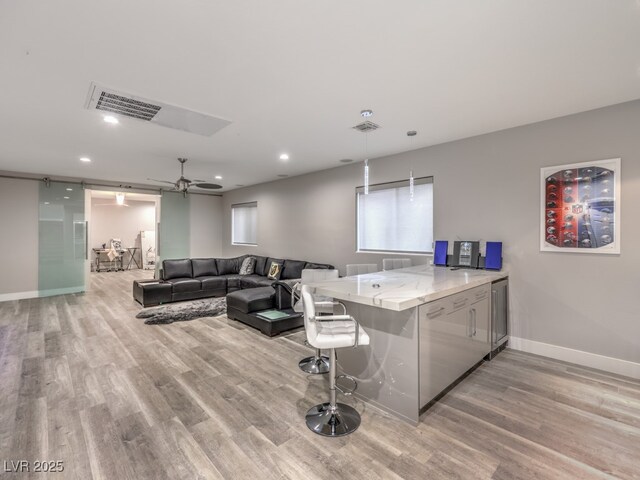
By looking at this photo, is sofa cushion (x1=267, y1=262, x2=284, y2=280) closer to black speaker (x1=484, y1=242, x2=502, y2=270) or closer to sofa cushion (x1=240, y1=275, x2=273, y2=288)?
sofa cushion (x1=240, y1=275, x2=273, y2=288)

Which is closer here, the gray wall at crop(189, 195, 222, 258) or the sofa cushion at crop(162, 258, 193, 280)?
the sofa cushion at crop(162, 258, 193, 280)

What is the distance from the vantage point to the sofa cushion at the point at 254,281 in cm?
619

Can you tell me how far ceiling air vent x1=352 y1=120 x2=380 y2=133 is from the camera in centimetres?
361

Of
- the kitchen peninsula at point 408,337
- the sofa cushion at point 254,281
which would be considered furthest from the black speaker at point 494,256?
the sofa cushion at point 254,281

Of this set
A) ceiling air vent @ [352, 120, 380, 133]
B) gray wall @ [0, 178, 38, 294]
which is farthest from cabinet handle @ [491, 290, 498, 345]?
gray wall @ [0, 178, 38, 294]

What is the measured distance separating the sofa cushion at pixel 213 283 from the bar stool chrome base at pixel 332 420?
4.77 metres

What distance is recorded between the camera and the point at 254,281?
251 inches

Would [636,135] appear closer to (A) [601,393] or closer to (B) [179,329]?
(A) [601,393]

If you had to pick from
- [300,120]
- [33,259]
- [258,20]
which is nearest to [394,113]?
[300,120]

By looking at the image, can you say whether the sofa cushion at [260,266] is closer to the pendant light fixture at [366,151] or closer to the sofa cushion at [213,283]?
the sofa cushion at [213,283]

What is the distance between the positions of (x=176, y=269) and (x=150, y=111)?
4.32 metres

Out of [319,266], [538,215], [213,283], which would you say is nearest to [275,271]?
[319,266]

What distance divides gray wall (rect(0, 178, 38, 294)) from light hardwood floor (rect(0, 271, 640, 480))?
382 centimetres

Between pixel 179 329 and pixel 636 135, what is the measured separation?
5981mm
